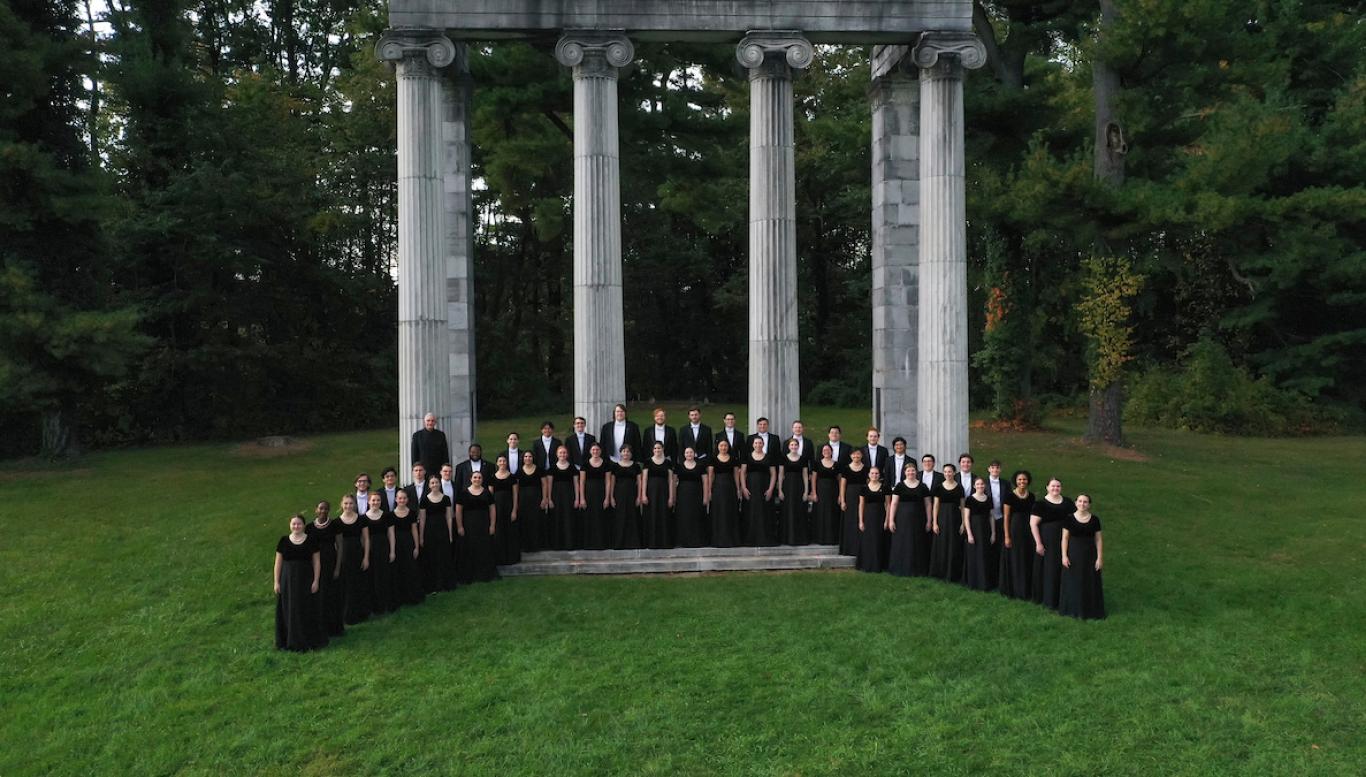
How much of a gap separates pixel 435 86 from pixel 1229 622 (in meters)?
13.8

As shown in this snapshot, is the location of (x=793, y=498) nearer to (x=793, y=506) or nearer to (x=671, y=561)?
(x=793, y=506)

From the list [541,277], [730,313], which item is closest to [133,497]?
[541,277]

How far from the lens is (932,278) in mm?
15797

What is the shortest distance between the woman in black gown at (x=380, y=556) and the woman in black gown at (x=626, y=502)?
3408 mm

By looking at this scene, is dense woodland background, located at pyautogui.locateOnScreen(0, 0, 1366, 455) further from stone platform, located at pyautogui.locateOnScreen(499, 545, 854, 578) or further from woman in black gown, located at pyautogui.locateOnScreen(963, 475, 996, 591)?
woman in black gown, located at pyautogui.locateOnScreen(963, 475, 996, 591)

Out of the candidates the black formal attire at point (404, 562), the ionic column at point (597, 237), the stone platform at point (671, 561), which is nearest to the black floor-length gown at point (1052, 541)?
A: the stone platform at point (671, 561)

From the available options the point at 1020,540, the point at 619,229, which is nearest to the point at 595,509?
the point at 619,229

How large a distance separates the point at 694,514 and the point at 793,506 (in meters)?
1.51

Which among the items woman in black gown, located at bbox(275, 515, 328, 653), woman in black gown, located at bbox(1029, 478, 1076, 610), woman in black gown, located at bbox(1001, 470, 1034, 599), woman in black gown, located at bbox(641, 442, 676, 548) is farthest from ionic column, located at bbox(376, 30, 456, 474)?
woman in black gown, located at bbox(1029, 478, 1076, 610)

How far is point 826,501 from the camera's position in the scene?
14.3 meters

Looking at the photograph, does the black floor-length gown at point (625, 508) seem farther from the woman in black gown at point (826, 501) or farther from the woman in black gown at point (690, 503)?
the woman in black gown at point (826, 501)

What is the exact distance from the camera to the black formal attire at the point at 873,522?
44.5 ft

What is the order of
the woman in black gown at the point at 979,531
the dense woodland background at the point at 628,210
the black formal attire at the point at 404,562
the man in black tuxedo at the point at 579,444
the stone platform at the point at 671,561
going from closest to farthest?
the black formal attire at the point at 404,562, the woman in black gown at the point at 979,531, the stone platform at the point at 671,561, the man in black tuxedo at the point at 579,444, the dense woodland background at the point at 628,210

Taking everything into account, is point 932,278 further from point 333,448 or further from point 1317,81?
point 1317,81
